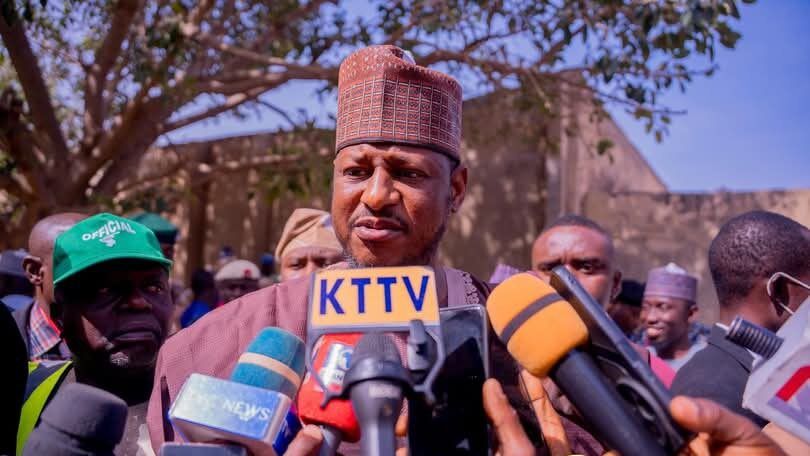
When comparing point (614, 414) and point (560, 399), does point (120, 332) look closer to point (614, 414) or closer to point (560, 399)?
point (560, 399)

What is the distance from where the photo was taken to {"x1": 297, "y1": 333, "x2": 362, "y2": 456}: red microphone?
4.09 ft

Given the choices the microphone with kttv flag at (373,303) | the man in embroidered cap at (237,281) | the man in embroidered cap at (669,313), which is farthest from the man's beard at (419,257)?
the man in embroidered cap at (237,281)

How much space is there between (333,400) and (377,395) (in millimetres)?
142

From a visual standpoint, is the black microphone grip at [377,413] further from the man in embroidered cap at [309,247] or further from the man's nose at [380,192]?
the man in embroidered cap at [309,247]

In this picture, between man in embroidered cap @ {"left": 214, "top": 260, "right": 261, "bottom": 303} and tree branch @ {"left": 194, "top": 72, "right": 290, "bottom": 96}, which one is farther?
tree branch @ {"left": 194, "top": 72, "right": 290, "bottom": 96}

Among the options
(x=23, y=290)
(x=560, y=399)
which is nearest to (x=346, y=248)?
(x=560, y=399)

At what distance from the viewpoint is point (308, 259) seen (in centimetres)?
418

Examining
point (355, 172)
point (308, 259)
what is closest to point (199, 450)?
point (355, 172)

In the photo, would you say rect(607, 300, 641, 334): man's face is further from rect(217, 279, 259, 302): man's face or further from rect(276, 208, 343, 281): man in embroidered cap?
rect(217, 279, 259, 302): man's face

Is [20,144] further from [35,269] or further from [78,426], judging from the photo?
[78,426]

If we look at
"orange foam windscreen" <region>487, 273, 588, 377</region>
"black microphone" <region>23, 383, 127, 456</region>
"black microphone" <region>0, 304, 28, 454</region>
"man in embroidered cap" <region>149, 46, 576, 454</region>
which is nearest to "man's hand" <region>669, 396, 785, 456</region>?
"orange foam windscreen" <region>487, 273, 588, 377</region>

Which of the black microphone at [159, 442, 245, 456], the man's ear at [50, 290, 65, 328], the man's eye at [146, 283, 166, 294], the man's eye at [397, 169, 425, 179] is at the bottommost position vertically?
the man's ear at [50, 290, 65, 328]

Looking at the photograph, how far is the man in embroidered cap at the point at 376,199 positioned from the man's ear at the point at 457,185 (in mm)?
55

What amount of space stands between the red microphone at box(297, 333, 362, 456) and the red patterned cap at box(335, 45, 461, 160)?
816 millimetres
